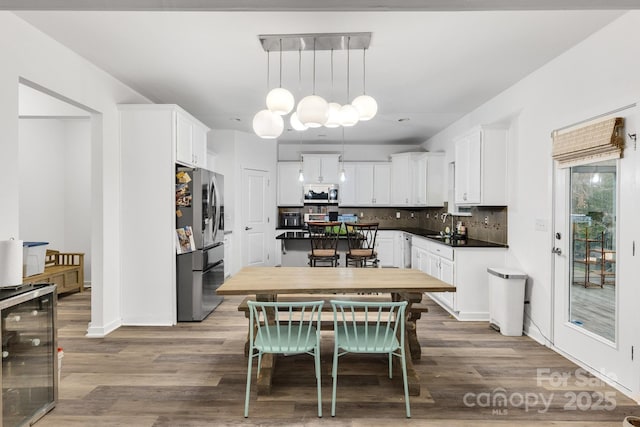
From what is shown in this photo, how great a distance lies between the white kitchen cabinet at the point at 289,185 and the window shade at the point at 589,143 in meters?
4.86

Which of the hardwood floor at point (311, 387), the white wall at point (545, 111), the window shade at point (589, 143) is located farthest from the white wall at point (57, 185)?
the window shade at point (589, 143)

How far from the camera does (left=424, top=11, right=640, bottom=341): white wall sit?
257 cm

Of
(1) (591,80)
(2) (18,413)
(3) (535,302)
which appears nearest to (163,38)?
(2) (18,413)

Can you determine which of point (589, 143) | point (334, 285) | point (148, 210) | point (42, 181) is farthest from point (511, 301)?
point (42, 181)

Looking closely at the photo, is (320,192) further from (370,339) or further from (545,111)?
(370,339)

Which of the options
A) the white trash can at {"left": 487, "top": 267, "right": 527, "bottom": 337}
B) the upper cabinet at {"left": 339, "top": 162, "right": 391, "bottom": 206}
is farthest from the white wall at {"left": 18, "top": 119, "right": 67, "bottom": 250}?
the white trash can at {"left": 487, "top": 267, "right": 527, "bottom": 337}

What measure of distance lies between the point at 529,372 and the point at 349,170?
5.15m

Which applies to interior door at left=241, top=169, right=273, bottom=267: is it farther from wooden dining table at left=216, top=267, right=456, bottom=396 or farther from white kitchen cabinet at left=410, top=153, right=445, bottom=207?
wooden dining table at left=216, top=267, right=456, bottom=396

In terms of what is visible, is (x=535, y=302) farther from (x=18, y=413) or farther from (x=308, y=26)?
(x=18, y=413)

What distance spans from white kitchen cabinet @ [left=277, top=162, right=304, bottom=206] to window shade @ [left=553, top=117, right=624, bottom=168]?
486cm

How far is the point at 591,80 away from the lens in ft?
9.30

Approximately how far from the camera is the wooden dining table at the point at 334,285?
2.50 metres

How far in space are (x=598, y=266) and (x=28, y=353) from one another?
4.10m

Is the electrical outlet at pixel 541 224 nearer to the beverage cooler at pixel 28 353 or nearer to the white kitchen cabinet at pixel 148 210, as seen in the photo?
the white kitchen cabinet at pixel 148 210
